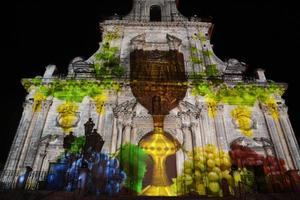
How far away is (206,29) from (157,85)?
763 centimetres

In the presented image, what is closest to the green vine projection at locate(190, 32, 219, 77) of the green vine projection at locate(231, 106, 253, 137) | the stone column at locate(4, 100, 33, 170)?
the green vine projection at locate(231, 106, 253, 137)

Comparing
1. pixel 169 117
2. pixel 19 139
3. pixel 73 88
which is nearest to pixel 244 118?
pixel 169 117

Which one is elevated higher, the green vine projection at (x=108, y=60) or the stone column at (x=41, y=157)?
the green vine projection at (x=108, y=60)


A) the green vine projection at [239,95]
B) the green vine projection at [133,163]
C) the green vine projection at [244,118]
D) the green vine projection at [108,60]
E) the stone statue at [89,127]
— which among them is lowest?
the green vine projection at [133,163]

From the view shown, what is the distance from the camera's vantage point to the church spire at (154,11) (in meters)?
27.1

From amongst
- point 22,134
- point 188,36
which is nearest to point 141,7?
point 188,36

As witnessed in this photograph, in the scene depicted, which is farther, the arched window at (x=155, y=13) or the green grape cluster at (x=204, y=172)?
the arched window at (x=155, y=13)

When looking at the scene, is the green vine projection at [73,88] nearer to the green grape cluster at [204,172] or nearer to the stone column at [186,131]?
the stone column at [186,131]

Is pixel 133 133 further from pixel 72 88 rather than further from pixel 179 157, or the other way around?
pixel 72 88

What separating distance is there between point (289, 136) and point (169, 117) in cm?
657

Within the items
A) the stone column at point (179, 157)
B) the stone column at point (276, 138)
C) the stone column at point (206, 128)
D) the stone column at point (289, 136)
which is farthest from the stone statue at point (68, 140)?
the stone column at point (289, 136)

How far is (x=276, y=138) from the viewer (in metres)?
18.5

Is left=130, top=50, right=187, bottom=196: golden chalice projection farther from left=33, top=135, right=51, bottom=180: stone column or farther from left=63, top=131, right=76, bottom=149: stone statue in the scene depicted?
left=33, top=135, right=51, bottom=180: stone column

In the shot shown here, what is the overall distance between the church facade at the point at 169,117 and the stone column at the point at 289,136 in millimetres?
49
